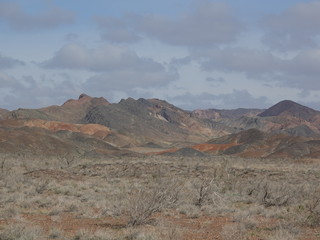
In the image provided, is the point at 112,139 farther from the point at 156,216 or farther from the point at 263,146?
the point at 156,216

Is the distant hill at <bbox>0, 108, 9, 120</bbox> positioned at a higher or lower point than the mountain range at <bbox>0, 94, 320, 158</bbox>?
higher

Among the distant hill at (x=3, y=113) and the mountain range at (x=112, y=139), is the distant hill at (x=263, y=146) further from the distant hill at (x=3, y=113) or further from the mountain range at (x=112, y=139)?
the distant hill at (x=3, y=113)

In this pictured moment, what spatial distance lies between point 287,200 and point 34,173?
20.2 meters

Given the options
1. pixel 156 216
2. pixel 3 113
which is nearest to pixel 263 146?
pixel 156 216

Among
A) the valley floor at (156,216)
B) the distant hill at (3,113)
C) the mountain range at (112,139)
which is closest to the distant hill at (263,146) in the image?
the mountain range at (112,139)

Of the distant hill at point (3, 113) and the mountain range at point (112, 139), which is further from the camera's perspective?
the distant hill at point (3, 113)

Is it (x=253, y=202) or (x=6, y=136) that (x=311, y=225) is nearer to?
(x=253, y=202)

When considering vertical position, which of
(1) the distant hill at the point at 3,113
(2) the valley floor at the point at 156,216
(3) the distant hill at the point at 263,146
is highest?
(1) the distant hill at the point at 3,113

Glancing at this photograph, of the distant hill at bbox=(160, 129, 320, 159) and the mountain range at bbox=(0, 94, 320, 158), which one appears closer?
the mountain range at bbox=(0, 94, 320, 158)

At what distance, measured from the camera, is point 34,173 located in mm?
34000

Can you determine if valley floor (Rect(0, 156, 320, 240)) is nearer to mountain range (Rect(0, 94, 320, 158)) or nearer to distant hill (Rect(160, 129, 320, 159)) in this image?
mountain range (Rect(0, 94, 320, 158))

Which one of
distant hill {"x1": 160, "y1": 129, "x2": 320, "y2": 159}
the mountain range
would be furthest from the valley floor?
distant hill {"x1": 160, "y1": 129, "x2": 320, "y2": 159}

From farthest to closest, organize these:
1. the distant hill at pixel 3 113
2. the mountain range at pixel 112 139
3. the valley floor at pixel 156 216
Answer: the distant hill at pixel 3 113 < the mountain range at pixel 112 139 < the valley floor at pixel 156 216

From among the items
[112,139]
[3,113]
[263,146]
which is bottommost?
[263,146]
